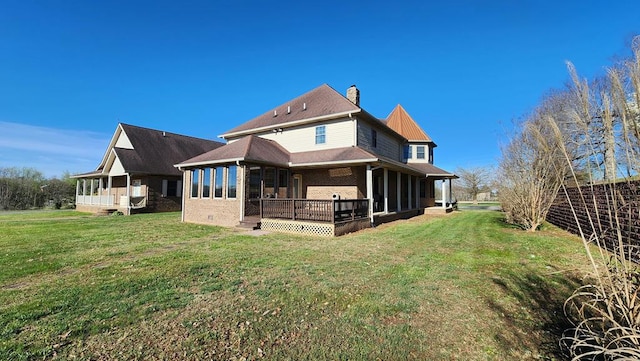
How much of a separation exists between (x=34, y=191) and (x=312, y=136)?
35885mm

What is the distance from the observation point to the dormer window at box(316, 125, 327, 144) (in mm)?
15959

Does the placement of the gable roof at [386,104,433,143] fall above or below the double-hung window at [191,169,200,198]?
above

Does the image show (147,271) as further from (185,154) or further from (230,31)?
(185,154)

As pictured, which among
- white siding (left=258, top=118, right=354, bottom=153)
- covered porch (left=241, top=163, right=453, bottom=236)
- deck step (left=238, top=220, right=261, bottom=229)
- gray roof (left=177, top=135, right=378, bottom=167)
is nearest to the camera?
covered porch (left=241, top=163, right=453, bottom=236)

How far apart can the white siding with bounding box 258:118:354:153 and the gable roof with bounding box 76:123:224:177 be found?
11.4 m

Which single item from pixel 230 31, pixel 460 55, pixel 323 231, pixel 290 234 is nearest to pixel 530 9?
pixel 460 55

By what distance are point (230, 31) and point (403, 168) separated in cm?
1395

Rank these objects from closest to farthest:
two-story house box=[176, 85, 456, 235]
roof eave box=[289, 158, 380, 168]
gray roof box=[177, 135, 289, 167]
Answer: two-story house box=[176, 85, 456, 235]
roof eave box=[289, 158, 380, 168]
gray roof box=[177, 135, 289, 167]

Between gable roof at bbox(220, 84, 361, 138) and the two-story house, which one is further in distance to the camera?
gable roof at bbox(220, 84, 361, 138)

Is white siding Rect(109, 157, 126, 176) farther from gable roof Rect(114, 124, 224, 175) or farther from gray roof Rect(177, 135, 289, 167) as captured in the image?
gray roof Rect(177, 135, 289, 167)

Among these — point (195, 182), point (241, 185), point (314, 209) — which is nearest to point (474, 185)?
point (314, 209)

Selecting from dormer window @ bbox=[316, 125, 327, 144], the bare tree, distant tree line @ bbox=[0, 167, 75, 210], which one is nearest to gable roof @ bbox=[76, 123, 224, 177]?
distant tree line @ bbox=[0, 167, 75, 210]

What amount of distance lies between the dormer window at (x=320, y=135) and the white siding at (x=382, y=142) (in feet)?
6.91

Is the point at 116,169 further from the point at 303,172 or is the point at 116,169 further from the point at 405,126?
the point at 405,126
